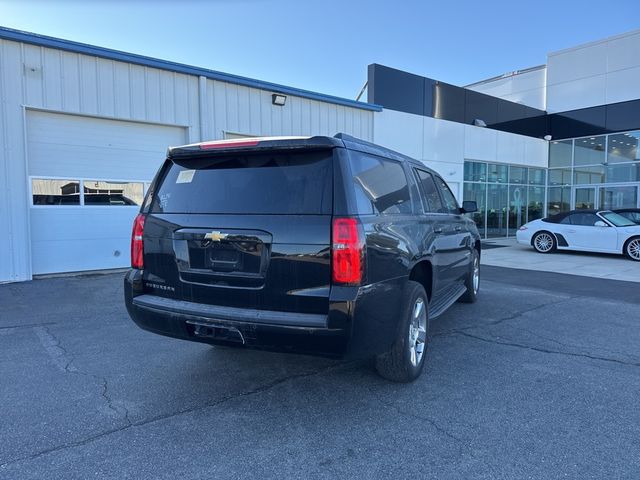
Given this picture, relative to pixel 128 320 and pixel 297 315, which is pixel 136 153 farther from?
pixel 297 315

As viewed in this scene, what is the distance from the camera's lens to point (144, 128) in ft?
32.2

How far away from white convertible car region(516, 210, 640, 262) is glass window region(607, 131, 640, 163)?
7317mm

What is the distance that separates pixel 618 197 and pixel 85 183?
19.8m

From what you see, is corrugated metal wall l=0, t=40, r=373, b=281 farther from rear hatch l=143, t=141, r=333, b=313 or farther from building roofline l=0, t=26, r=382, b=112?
rear hatch l=143, t=141, r=333, b=313

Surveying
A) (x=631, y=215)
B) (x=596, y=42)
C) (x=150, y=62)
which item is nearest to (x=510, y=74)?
(x=596, y=42)

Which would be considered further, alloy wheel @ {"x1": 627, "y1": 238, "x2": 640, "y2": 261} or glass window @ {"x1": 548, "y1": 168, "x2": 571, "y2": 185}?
glass window @ {"x1": 548, "y1": 168, "x2": 571, "y2": 185}

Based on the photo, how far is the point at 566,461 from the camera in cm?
266

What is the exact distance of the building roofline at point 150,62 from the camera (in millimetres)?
8117

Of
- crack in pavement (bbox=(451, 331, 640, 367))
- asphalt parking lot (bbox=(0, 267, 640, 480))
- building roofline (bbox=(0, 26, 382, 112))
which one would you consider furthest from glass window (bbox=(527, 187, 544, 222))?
crack in pavement (bbox=(451, 331, 640, 367))

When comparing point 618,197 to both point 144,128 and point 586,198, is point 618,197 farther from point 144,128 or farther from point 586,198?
point 144,128

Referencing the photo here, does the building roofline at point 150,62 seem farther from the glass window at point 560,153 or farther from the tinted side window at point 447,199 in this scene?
the glass window at point 560,153

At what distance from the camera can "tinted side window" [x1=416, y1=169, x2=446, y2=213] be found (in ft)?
15.2

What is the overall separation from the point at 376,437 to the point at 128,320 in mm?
4109

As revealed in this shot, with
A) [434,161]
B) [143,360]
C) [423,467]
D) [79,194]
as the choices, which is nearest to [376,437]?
[423,467]
